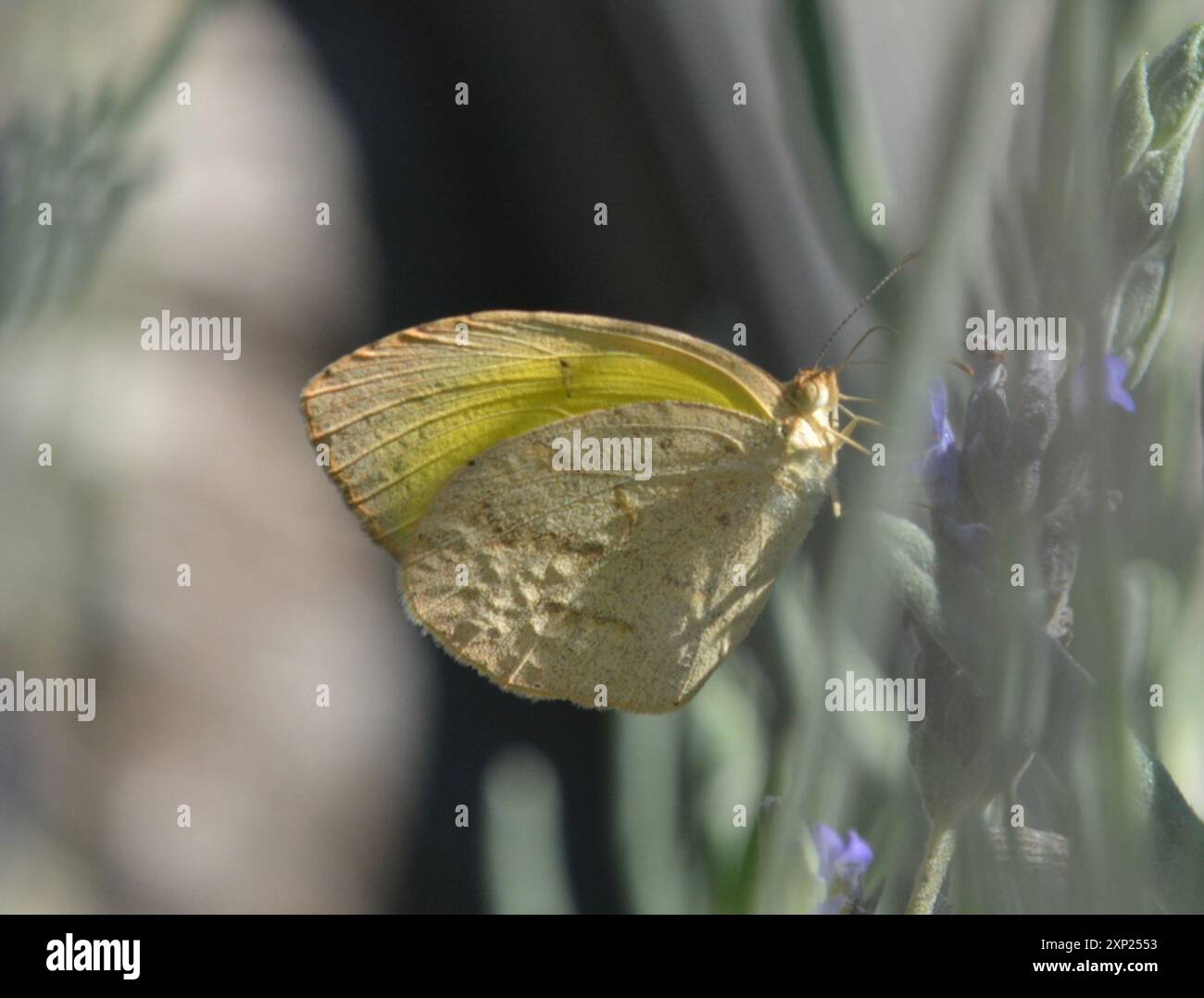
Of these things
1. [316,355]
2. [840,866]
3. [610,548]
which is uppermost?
[316,355]

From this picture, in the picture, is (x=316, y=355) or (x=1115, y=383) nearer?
(x=1115, y=383)

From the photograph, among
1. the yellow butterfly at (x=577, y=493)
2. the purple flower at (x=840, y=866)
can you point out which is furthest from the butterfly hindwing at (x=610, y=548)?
the purple flower at (x=840, y=866)

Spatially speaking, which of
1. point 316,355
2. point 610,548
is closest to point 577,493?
point 610,548

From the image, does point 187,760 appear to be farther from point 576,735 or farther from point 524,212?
point 524,212

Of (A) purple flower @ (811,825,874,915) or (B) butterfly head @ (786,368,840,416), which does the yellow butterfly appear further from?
(A) purple flower @ (811,825,874,915)

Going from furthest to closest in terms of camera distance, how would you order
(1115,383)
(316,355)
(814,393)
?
(316,355) < (814,393) < (1115,383)

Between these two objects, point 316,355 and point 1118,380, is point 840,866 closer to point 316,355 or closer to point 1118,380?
point 1118,380
